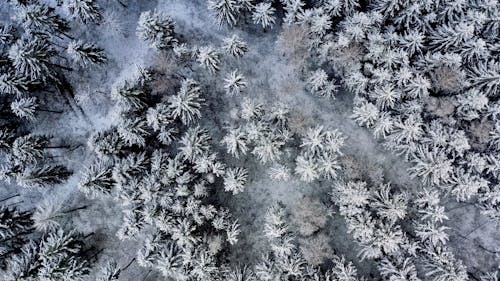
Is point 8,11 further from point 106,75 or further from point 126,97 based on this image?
point 126,97

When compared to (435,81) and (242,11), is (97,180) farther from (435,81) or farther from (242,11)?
(435,81)

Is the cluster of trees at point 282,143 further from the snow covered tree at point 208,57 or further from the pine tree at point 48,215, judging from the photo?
the pine tree at point 48,215

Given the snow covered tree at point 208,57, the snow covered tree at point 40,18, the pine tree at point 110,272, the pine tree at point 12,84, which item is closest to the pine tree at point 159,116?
the snow covered tree at point 208,57

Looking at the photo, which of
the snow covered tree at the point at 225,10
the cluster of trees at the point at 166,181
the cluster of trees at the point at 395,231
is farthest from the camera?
the snow covered tree at the point at 225,10

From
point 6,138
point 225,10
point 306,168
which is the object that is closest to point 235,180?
point 306,168

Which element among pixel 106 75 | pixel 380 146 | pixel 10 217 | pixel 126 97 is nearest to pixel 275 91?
pixel 380 146

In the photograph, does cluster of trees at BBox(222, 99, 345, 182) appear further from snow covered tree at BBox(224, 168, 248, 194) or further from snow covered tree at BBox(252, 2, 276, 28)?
snow covered tree at BBox(252, 2, 276, 28)
